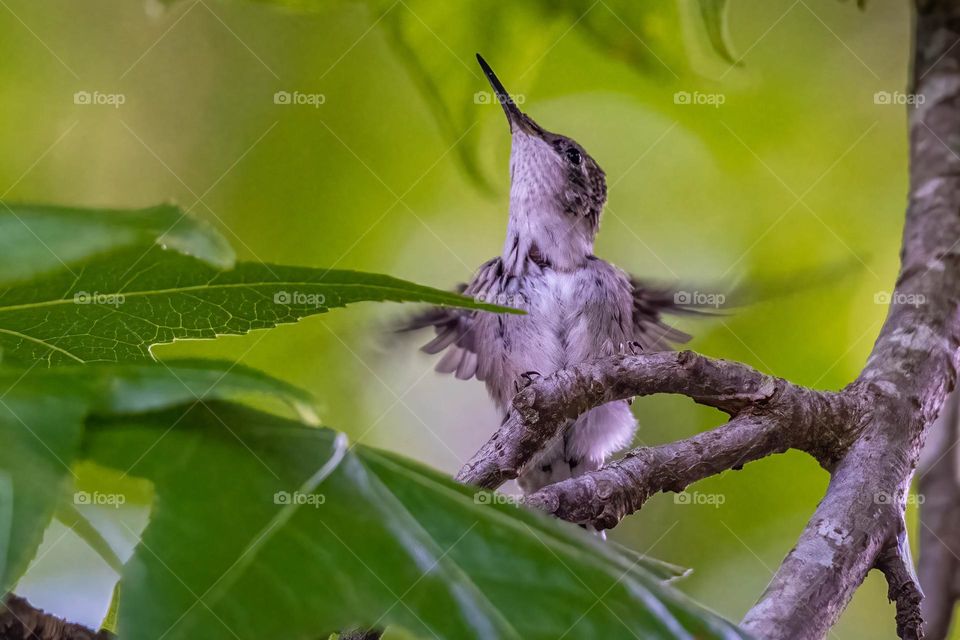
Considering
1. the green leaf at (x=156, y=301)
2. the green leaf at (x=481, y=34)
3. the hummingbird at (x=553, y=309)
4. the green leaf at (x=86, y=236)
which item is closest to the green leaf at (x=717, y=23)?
the green leaf at (x=481, y=34)

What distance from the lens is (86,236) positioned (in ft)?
1.28

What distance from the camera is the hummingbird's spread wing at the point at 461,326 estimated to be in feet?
8.93

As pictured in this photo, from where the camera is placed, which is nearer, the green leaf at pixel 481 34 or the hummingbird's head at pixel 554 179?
the green leaf at pixel 481 34

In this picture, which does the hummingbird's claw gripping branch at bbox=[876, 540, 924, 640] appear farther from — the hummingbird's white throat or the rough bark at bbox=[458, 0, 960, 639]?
the hummingbird's white throat

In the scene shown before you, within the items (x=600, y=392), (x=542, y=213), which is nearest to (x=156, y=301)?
(x=600, y=392)

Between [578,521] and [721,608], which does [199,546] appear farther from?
[721,608]

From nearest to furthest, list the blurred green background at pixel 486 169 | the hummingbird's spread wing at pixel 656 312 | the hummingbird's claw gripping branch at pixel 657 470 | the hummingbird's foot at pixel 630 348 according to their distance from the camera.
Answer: the hummingbird's claw gripping branch at pixel 657 470
the hummingbird's foot at pixel 630 348
the hummingbird's spread wing at pixel 656 312
the blurred green background at pixel 486 169

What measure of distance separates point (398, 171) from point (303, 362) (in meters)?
0.72

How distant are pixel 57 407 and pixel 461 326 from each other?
2.51m

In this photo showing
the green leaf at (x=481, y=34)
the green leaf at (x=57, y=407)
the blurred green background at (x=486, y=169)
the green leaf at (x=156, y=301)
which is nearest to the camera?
the green leaf at (x=57, y=407)

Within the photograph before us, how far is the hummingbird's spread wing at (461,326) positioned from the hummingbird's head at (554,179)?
368mm

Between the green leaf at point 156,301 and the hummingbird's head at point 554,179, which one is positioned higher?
the hummingbird's head at point 554,179

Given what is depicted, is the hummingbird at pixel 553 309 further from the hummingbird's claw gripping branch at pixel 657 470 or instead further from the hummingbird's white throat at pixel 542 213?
the hummingbird's claw gripping branch at pixel 657 470

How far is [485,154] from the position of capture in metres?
2.96
